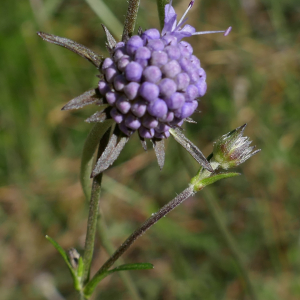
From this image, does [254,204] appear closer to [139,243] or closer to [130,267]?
[139,243]

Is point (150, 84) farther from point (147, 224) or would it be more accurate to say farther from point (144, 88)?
point (147, 224)

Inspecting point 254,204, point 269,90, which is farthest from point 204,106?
point 254,204

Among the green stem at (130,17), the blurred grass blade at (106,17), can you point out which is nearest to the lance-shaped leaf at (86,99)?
the green stem at (130,17)

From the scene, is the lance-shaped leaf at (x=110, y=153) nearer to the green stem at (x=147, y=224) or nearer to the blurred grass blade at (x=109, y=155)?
the blurred grass blade at (x=109, y=155)

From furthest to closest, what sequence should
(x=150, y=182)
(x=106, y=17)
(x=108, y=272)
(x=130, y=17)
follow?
(x=150, y=182) < (x=106, y=17) < (x=108, y=272) < (x=130, y=17)

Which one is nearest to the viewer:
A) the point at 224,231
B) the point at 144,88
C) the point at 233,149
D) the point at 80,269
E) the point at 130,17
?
the point at 144,88

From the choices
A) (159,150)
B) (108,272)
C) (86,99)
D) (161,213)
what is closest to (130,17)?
(86,99)

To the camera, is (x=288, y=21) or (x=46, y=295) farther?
(x=288, y=21)
